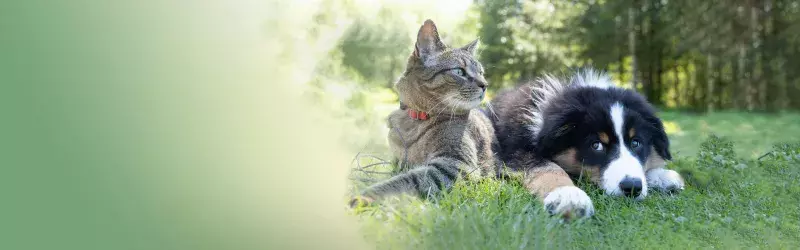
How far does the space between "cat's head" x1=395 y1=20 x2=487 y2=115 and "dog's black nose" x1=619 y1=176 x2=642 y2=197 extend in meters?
0.75

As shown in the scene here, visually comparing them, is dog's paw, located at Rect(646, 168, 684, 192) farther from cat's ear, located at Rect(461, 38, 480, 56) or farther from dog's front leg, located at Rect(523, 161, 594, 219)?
cat's ear, located at Rect(461, 38, 480, 56)

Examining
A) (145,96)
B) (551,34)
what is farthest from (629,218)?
(551,34)

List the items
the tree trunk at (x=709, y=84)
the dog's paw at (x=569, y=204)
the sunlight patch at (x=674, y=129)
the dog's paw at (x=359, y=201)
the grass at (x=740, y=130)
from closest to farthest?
1. the dog's paw at (x=359, y=201)
2. the dog's paw at (x=569, y=204)
3. the grass at (x=740, y=130)
4. the sunlight patch at (x=674, y=129)
5. the tree trunk at (x=709, y=84)

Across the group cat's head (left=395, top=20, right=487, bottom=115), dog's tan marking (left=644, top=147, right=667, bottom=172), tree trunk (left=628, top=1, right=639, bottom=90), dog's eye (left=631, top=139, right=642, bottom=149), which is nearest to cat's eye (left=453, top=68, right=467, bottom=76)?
cat's head (left=395, top=20, right=487, bottom=115)

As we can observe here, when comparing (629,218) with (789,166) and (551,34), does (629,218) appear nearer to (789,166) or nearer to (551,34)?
(789,166)

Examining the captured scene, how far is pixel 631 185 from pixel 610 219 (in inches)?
11.9

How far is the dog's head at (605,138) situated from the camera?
3.25m

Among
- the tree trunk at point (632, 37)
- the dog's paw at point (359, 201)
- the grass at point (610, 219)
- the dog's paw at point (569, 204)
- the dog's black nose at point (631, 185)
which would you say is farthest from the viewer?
the tree trunk at point (632, 37)

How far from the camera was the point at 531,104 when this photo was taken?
4.00m

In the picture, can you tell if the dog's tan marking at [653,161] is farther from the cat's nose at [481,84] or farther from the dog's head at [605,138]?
the cat's nose at [481,84]

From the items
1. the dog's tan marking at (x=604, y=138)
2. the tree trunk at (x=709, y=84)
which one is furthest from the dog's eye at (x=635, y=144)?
the tree trunk at (x=709, y=84)

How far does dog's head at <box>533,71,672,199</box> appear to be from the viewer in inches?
128

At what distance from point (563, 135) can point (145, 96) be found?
206 centimetres

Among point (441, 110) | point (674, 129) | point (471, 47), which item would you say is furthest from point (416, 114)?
point (674, 129)
